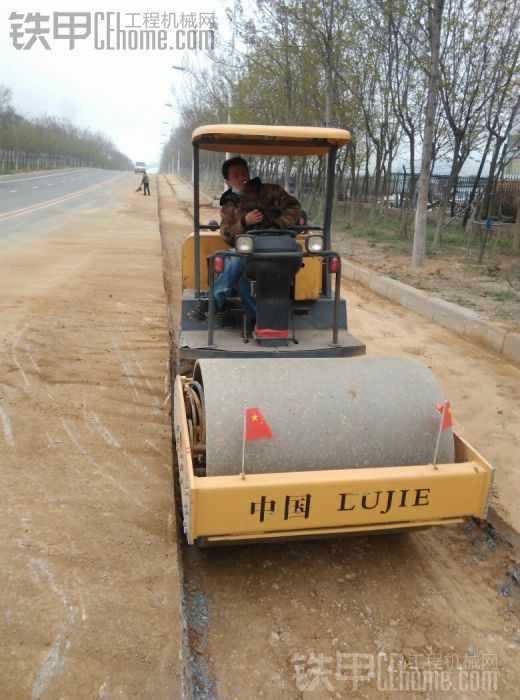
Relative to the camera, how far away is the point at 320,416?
2.99 m

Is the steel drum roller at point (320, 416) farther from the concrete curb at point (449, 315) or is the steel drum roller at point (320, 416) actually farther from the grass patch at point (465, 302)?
the grass patch at point (465, 302)

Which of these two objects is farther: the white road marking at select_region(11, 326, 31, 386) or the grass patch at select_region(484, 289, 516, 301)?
the grass patch at select_region(484, 289, 516, 301)

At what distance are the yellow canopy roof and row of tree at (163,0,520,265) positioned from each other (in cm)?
769

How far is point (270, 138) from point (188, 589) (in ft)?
10.5

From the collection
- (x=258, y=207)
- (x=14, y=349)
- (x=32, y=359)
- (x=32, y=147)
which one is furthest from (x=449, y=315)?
(x=32, y=147)

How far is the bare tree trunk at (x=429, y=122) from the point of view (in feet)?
37.8

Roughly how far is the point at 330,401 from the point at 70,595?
1514 millimetres

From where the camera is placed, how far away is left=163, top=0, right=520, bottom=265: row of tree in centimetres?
1335

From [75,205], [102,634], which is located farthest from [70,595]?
[75,205]

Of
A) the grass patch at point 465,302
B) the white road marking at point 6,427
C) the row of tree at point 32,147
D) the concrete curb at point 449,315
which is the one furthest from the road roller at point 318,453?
the row of tree at point 32,147

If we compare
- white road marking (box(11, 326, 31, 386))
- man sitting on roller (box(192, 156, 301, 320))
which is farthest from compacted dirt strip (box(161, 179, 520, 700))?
white road marking (box(11, 326, 31, 386))

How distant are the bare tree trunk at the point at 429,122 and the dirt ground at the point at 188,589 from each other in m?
7.67

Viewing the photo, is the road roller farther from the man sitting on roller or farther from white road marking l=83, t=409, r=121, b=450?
white road marking l=83, t=409, r=121, b=450

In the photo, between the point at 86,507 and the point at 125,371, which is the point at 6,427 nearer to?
the point at 86,507
